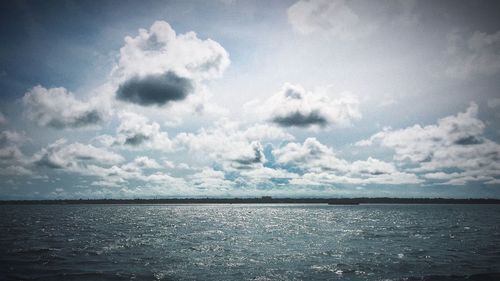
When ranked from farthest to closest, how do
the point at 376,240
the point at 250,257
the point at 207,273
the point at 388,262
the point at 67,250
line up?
the point at 376,240 → the point at 67,250 → the point at 250,257 → the point at 388,262 → the point at 207,273

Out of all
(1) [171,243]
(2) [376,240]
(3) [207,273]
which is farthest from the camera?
(2) [376,240]

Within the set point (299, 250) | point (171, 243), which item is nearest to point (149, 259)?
point (171, 243)

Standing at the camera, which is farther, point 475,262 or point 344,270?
point 475,262

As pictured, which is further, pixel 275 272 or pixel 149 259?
pixel 149 259

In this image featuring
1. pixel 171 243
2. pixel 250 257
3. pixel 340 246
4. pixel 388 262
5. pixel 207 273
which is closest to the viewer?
pixel 207 273

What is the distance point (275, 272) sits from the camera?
104 ft

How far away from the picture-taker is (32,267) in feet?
109

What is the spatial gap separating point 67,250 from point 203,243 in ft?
60.4

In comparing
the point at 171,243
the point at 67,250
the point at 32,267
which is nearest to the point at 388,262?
the point at 171,243

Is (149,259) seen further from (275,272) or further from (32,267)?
(275,272)

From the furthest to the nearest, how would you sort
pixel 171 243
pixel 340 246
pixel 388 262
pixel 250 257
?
pixel 171 243
pixel 340 246
pixel 250 257
pixel 388 262

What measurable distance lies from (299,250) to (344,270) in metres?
12.2

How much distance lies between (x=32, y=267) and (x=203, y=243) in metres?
23.7

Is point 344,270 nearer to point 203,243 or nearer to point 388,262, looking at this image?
point 388,262
